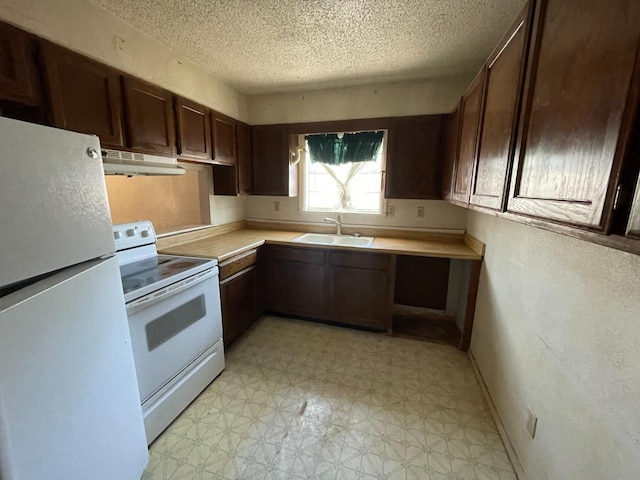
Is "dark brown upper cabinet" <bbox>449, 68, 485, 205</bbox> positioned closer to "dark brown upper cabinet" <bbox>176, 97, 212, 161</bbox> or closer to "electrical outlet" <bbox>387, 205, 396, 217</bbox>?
"electrical outlet" <bbox>387, 205, 396, 217</bbox>

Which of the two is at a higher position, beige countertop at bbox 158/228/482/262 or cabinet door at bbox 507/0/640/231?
cabinet door at bbox 507/0/640/231

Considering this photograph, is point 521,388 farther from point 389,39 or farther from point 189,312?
point 389,39

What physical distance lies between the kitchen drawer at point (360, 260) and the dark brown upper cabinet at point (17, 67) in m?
2.16

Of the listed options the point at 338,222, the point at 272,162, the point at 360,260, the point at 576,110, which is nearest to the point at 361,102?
the point at 272,162

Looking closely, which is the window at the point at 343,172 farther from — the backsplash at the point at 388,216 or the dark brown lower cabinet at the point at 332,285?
the dark brown lower cabinet at the point at 332,285

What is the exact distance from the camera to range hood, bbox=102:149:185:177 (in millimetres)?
1449

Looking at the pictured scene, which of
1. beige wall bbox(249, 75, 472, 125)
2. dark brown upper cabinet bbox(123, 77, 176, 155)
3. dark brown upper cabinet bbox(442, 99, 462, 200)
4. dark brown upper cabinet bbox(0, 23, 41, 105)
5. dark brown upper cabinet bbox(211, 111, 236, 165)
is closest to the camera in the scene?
dark brown upper cabinet bbox(0, 23, 41, 105)

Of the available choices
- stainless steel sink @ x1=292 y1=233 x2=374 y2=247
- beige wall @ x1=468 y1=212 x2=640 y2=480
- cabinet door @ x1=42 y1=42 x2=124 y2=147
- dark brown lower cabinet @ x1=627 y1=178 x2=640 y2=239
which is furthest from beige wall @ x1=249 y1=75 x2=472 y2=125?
dark brown lower cabinet @ x1=627 y1=178 x2=640 y2=239

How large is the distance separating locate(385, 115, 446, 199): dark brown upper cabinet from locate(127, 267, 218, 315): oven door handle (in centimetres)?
191

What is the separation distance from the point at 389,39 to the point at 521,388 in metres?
2.32

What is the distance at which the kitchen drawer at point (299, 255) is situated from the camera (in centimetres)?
265

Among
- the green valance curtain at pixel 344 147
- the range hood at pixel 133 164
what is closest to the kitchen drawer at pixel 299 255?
Answer: the green valance curtain at pixel 344 147

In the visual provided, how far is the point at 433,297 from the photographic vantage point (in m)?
2.97

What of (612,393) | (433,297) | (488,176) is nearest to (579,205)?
(612,393)
